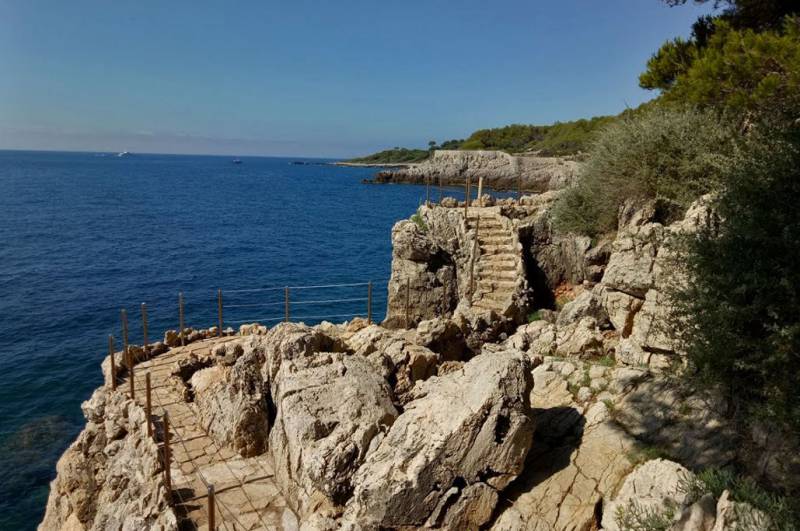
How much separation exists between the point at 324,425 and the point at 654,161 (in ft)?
34.6

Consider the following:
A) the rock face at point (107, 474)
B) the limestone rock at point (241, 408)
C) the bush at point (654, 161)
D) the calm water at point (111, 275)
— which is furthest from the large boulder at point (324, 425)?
the calm water at point (111, 275)

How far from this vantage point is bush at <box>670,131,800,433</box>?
5895mm

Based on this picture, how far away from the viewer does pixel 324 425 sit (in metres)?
8.81

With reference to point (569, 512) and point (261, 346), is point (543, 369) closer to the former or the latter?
point (569, 512)

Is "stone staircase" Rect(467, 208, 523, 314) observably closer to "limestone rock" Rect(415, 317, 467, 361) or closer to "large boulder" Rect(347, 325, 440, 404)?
"limestone rock" Rect(415, 317, 467, 361)

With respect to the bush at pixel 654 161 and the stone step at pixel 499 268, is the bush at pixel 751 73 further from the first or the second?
the stone step at pixel 499 268

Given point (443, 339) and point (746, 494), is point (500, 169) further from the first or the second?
point (746, 494)

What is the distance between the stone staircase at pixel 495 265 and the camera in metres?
17.3

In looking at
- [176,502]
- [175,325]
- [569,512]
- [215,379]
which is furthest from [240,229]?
[569,512]

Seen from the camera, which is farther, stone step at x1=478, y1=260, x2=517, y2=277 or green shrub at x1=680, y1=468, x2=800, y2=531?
stone step at x1=478, y1=260, x2=517, y2=277

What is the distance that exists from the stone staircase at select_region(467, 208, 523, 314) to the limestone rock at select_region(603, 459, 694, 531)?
9.54 metres

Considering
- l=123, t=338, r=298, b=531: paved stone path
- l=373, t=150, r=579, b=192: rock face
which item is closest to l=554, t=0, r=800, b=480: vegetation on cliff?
l=123, t=338, r=298, b=531: paved stone path

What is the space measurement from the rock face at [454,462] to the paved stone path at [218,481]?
2301 mm

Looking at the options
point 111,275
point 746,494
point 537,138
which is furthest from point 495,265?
point 537,138
